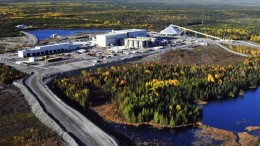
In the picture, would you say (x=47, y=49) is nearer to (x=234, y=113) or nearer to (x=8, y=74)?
(x=8, y=74)

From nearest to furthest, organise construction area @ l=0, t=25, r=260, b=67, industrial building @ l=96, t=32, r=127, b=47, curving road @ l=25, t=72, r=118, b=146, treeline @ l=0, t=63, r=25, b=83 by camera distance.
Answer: curving road @ l=25, t=72, r=118, b=146 < treeline @ l=0, t=63, r=25, b=83 < construction area @ l=0, t=25, r=260, b=67 < industrial building @ l=96, t=32, r=127, b=47

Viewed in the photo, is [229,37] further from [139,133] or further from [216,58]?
[139,133]

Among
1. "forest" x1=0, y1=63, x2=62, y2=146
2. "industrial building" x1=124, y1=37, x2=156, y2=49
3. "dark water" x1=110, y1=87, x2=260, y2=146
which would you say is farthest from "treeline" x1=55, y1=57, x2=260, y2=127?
"industrial building" x1=124, y1=37, x2=156, y2=49

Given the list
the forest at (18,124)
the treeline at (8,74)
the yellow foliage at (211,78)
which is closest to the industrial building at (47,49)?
the treeline at (8,74)

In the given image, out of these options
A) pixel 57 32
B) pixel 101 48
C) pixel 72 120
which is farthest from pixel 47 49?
pixel 57 32

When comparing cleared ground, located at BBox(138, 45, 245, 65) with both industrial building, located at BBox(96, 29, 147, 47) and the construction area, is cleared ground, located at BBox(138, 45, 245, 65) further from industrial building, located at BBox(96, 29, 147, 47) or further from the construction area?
industrial building, located at BBox(96, 29, 147, 47)

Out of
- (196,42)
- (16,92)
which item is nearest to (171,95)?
(16,92)
